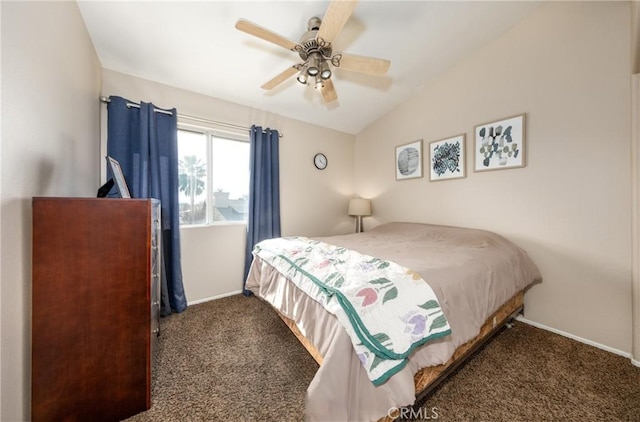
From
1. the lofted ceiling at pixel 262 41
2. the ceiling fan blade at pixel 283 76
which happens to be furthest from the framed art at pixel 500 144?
the ceiling fan blade at pixel 283 76

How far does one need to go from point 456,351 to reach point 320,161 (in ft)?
9.41

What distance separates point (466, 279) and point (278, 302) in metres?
1.28

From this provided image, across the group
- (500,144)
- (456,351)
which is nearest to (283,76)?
(500,144)

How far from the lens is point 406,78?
2.79 m

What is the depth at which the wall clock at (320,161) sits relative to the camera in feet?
11.6

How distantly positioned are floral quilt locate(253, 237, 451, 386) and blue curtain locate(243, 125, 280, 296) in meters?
1.63

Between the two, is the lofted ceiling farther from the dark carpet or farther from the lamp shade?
the dark carpet

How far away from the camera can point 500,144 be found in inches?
92.5

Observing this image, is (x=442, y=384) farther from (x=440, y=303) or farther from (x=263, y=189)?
(x=263, y=189)

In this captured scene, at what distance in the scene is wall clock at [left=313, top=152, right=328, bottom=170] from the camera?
355 cm

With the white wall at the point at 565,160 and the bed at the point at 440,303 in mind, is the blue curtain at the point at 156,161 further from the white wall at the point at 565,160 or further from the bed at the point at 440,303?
the white wall at the point at 565,160

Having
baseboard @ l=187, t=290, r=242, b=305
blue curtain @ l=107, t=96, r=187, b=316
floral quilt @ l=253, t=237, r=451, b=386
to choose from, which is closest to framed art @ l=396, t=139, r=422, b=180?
floral quilt @ l=253, t=237, r=451, b=386

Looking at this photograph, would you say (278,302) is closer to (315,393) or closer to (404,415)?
(315,393)

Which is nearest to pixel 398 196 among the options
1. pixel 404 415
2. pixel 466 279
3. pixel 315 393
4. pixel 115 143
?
pixel 466 279
